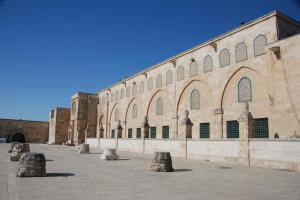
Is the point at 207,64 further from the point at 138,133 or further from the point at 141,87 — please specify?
the point at 138,133

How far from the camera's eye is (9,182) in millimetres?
6980

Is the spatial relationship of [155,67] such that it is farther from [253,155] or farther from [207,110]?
[253,155]

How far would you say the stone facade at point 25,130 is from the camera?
49.7 metres

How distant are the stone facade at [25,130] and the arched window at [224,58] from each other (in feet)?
143

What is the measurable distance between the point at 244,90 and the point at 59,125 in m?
38.9

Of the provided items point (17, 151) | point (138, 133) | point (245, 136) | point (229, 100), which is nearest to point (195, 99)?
point (229, 100)

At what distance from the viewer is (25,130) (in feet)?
169

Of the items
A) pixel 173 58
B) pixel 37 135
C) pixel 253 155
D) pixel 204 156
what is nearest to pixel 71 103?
pixel 37 135

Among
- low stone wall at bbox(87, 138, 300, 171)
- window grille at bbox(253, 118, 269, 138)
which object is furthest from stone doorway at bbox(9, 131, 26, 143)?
window grille at bbox(253, 118, 269, 138)

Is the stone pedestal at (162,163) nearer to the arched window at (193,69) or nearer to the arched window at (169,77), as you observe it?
the arched window at (193,69)

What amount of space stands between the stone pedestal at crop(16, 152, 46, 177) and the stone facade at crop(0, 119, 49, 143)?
1859 inches

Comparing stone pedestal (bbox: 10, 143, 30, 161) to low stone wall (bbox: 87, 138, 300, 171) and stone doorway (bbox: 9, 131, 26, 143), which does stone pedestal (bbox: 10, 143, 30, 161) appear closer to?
low stone wall (bbox: 87, 138, 300, 171)

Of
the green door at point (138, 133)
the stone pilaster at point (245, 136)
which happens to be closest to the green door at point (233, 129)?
the stone pilaster at point (245, 136)

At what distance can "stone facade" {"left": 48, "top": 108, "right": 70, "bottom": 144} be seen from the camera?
4856 centimetres
